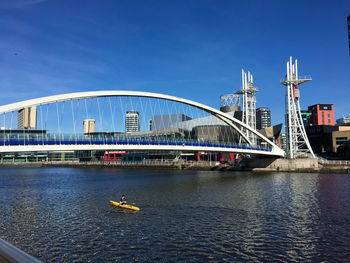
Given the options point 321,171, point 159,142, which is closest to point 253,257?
point 159,142

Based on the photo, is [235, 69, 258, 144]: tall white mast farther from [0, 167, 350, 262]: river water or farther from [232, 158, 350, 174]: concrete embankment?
[0, 167, 350, 262]: river water

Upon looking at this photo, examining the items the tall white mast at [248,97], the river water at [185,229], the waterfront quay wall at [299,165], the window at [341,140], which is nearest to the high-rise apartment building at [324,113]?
the window at [341,140]

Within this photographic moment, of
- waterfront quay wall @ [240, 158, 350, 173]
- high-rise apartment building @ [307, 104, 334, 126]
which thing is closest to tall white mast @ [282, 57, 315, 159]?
waterfront quay wall @ [240, 158, 350, 173]

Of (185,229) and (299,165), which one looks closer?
(185,229)

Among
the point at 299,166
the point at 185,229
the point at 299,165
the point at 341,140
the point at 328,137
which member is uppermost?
the point at 328,137

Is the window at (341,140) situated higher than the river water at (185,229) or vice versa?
the window at (341,140)

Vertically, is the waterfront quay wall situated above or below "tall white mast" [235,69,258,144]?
below

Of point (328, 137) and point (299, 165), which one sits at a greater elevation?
point (328, 137)

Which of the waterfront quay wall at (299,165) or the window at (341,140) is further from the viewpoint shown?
the window at (341,140)

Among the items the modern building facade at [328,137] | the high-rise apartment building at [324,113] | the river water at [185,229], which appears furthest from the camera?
the high-rise apartment building at [324,113]

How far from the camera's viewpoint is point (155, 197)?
34281mm

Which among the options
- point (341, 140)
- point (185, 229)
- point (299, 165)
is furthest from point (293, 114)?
point (185, 229)

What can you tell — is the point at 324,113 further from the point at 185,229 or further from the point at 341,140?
the point at 185,229

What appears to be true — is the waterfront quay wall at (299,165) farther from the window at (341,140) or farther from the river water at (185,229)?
the window at (341,140)
